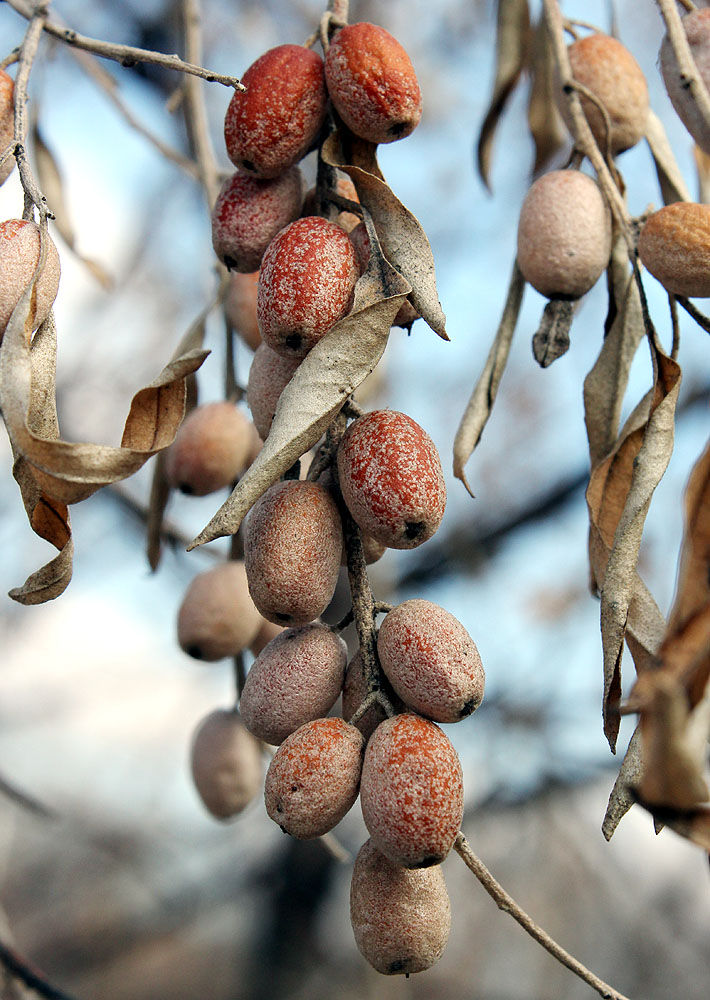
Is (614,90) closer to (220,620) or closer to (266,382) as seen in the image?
(266,382)

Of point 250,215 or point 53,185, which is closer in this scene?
point 250,215

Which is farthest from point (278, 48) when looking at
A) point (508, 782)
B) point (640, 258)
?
point (508, 782)

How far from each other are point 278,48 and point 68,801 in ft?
10.7

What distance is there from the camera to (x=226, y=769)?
91cm

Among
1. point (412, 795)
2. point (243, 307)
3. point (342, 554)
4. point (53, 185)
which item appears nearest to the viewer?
point (412, 795)

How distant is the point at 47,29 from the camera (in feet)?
1.93

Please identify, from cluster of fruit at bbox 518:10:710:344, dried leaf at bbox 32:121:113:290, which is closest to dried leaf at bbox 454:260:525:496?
cluster of fruit at bbox 518:10:710:344

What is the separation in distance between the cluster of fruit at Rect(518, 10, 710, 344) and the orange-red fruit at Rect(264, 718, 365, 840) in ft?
1.16

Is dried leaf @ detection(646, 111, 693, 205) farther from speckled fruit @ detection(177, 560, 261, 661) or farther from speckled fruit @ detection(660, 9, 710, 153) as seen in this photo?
speckled fruit @ detection(177, 560, 261, 661)

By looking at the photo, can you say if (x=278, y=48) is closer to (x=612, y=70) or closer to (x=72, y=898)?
(x=612, y=70)

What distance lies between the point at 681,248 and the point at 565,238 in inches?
3.3

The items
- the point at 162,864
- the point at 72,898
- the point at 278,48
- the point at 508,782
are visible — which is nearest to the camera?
the point at 278,48

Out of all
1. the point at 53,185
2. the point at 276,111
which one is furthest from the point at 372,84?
the point at 53,185

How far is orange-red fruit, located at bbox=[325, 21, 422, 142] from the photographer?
0.51 metres
